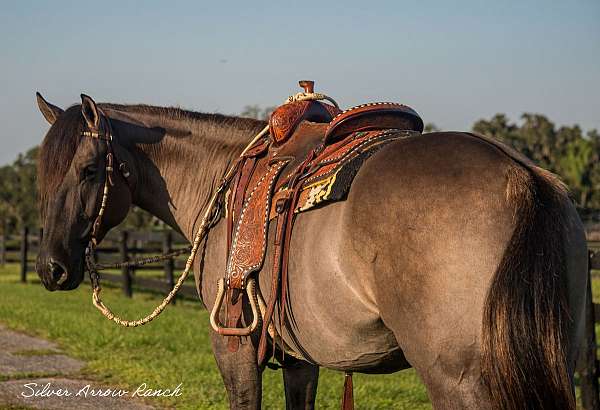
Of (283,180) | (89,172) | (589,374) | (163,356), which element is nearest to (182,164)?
(89,172)

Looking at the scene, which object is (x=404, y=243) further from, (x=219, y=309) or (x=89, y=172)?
(x=89, y=172)

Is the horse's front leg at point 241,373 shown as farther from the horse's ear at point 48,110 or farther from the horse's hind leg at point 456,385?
the horse's ear at point 48,110

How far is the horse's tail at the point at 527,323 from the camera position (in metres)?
2.42

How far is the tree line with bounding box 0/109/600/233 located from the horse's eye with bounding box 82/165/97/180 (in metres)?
37.0

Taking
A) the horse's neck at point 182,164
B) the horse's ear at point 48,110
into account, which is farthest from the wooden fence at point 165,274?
the horse's ear at point 48,110

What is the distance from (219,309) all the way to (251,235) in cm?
43

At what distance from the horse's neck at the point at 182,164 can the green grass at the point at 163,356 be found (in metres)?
2.16

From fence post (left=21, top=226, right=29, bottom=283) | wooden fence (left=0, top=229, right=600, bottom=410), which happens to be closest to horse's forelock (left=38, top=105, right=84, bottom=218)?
wooden fence (left=0, top=229, right=600, bottom=410)

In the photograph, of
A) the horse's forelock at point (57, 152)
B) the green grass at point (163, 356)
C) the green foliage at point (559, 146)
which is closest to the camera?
the horse's forelock at point (57, 152)

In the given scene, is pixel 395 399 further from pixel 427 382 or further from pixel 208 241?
pixel 427 382

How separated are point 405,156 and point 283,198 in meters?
0.72

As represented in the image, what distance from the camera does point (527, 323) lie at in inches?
96.6

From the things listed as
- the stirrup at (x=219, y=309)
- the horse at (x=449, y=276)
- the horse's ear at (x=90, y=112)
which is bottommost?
the stirrup at (x=219, y=309)

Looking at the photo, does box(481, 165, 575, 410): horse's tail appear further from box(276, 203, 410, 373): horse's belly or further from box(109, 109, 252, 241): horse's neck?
box(109, 109, 252, 241): horse's neck
